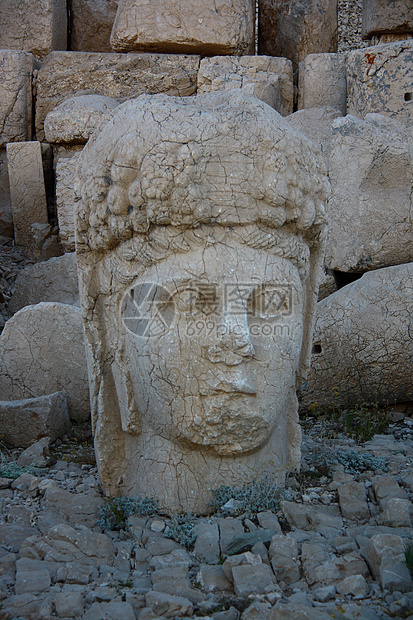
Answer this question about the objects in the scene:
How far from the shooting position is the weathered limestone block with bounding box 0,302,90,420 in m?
4.44

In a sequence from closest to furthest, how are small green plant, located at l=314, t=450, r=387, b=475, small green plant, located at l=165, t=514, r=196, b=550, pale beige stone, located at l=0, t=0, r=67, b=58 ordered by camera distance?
small green plant, located at l=165, t=514, r=196, b=550, small green plant, located at l=314, t=450, r=387, b=475, pale beige stone, located at l=0, t=0, r=67, b=58

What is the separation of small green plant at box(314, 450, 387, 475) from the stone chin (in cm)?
68

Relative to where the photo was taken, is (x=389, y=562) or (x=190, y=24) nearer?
(x=389, y=562)

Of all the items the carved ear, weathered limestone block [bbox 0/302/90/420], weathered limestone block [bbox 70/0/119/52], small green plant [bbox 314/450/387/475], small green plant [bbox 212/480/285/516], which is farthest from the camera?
weathered limestone block [bbox 70/0/119/52]

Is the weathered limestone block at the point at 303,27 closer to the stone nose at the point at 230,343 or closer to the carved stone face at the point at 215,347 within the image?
the carved stone face at the point at 215,347

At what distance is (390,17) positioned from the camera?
6629 mm

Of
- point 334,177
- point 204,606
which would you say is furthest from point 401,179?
point 204,606

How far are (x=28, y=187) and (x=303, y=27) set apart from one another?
2.96 metres

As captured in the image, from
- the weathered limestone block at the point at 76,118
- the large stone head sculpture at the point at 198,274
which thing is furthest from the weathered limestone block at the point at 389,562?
the weathered limestone block at the point at 76,118

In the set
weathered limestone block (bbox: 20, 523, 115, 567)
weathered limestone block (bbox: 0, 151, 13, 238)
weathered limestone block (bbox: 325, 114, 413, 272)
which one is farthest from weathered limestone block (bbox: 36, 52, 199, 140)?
weathered limestone block (bbox: 20, 523, 115, 567)

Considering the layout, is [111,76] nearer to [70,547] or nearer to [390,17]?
[390,17]

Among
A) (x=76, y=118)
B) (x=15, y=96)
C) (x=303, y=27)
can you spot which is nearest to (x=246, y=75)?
(x=303, y=27)

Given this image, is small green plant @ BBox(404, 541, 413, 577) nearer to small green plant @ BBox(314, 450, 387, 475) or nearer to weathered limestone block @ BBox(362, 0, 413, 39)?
small green plant @ BBox(314, 450, 387, 475)

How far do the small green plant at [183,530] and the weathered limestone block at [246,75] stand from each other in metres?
4.05
